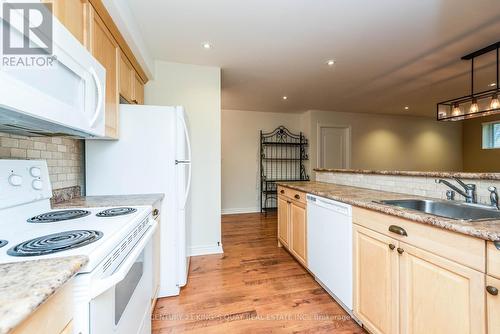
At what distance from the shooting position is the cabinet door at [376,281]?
122 centimetres

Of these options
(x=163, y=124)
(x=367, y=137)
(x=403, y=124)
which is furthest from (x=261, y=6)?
(x=403, y=124)

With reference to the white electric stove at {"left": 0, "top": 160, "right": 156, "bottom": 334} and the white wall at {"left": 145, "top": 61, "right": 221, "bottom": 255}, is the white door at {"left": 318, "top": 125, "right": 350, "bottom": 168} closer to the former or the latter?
the white wall at {"left": 145, "top": 61, "right": 221, "bottom": 255}

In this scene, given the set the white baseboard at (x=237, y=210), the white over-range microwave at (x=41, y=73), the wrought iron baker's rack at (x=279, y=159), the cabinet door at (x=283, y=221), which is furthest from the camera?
the wrought iron baker's rack at (x=279, y=159)

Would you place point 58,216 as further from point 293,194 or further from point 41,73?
point 293,194

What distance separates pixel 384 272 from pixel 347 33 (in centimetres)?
211

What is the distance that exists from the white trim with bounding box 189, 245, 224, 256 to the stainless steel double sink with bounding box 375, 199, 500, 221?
6.70 ft

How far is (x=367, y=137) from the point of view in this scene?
5703 millimetres

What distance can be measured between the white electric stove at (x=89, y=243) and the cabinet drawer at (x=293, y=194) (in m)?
1.46

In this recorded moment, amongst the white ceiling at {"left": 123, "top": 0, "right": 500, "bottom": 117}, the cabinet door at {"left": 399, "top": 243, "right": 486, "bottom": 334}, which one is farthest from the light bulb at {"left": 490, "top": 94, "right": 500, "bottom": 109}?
the cabinet door at {"left": 399, "top": 243, "right": 486, "bottom": 334}

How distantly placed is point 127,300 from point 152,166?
108 centimetres

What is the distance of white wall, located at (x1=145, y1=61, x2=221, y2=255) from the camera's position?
2.77 m

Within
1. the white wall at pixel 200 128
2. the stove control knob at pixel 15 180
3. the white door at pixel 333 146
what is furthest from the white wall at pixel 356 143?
the stove control knob at pixel 15 180

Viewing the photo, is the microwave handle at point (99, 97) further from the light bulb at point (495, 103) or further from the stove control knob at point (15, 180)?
the light bulb at point (495, 103)

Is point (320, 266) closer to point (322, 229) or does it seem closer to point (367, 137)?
point (322, 229)
